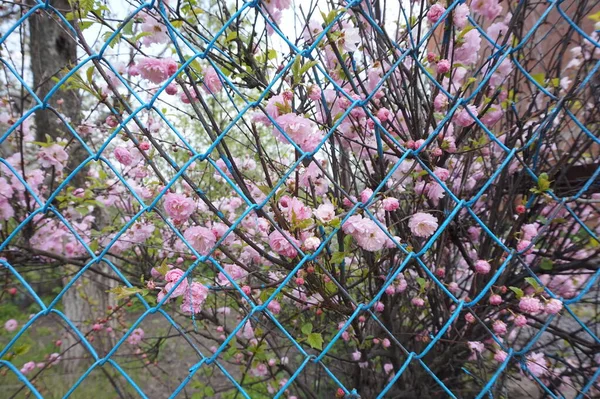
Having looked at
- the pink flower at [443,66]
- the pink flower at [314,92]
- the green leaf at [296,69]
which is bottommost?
the green leaf at [296,69]

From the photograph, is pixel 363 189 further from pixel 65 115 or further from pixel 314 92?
pixel 65 115

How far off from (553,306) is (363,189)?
0.98m

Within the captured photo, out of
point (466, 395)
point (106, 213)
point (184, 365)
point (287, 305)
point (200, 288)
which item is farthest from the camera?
point (184, 365)

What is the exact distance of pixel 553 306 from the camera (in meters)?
1.05

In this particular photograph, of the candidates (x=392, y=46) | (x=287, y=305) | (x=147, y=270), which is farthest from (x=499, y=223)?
(x=147, y=270)

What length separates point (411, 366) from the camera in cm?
215

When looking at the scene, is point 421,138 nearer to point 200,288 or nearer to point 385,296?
point 385,296

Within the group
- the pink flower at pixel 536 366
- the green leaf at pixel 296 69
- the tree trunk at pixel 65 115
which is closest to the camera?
the green leaf at pixel 296 69

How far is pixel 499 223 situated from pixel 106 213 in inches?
129

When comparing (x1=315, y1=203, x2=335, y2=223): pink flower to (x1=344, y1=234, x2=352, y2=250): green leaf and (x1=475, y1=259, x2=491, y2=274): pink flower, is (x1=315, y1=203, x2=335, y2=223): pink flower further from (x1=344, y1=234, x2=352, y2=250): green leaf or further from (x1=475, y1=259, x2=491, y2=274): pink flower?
(x1=475, y1=259, x2=491, y2=274): pink flower

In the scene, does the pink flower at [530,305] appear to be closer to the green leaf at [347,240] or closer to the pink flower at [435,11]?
the green leaf at [347,240]

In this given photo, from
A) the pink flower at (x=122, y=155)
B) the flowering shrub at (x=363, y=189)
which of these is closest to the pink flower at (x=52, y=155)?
the flowering shrub at (x=363, y=189)

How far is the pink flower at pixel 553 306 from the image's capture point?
1.04 metres

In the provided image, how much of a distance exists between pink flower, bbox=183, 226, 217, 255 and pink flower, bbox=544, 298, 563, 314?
103 centimetres
